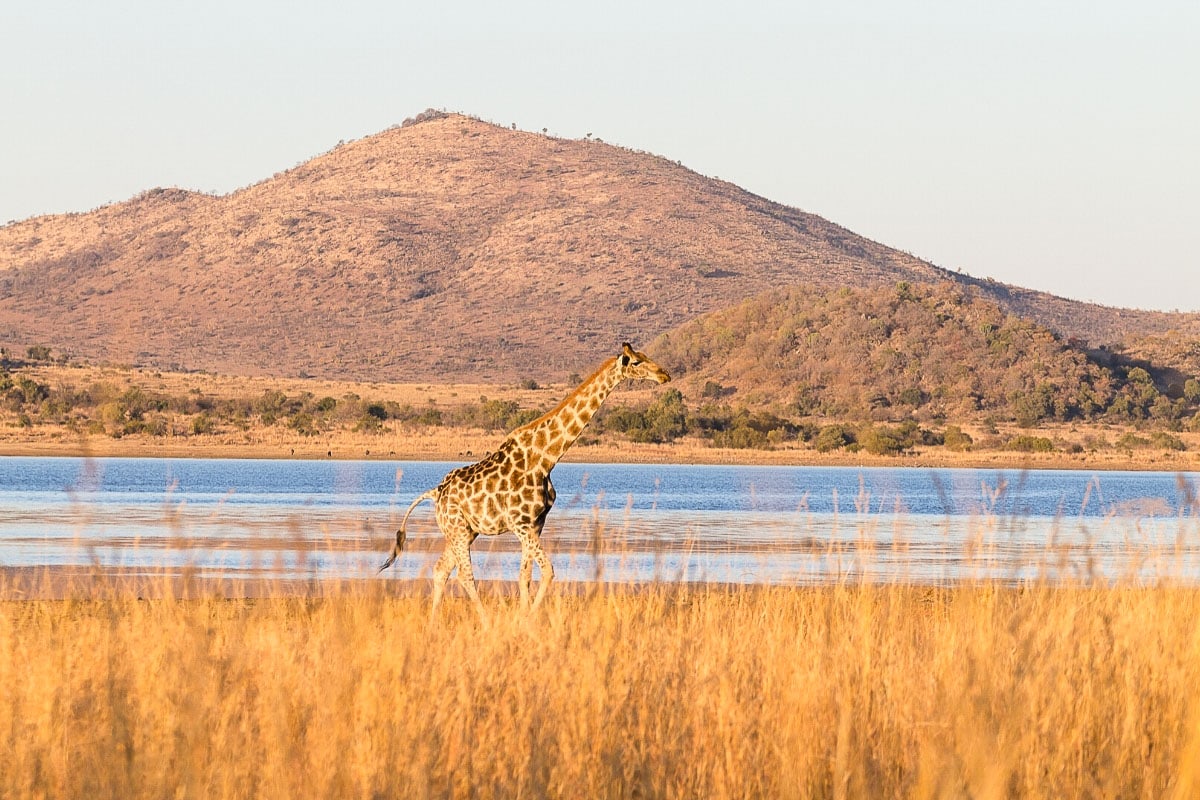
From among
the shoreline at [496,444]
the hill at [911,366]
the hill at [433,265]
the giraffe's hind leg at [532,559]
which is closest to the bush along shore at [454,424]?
the shoreline at [496,444]

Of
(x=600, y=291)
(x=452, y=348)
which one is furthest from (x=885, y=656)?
(x=600, y=291)

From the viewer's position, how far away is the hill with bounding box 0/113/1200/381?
120 metres

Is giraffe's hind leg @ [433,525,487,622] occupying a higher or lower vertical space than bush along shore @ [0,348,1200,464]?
lower

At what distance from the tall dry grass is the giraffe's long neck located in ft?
9.06

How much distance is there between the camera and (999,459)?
210 feet

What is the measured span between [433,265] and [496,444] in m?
80.8

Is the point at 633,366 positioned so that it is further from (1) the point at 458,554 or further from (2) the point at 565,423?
(1) the point at 458,554

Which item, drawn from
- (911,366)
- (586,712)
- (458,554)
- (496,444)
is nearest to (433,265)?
(911,366)

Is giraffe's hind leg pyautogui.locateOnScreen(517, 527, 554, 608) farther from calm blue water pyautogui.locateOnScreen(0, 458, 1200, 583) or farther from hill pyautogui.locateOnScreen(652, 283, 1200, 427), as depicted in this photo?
hill pyautogui.locateOnScreen(652, 283, 1200, 427)

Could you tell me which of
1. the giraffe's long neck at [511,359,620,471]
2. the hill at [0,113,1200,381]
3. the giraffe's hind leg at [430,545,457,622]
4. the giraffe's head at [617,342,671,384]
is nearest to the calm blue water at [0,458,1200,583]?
the giraffe's hind leg at [430,545,457,622]

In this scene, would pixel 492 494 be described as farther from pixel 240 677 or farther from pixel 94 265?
pixel 94 265

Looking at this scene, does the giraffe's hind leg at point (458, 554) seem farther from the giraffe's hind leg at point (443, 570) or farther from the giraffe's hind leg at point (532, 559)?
the giraffe's hind leg at point (532, 559)

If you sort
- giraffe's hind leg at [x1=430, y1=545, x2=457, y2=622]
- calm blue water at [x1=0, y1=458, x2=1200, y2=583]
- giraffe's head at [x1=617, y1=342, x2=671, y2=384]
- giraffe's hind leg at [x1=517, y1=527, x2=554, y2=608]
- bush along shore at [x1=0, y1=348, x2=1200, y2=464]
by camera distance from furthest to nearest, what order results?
bush along shore at [x1=0, y1=348, x2=1200, y2=464]
giraffe's head at [x1=617, y1=342, x2=671, y2=384]
giraffe's hind leg at [x1=430, y1=545, x2=457, y2=622]
giraffe's hind leg at [x1=517, y1=527, x2=554, y2=608]
calm blue water at [x1=0, y1=458, x2=1200, y2=583]

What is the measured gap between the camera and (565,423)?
12242mm
